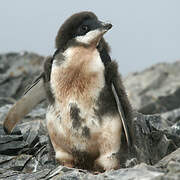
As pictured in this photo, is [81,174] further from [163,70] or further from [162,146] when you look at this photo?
[163,70]

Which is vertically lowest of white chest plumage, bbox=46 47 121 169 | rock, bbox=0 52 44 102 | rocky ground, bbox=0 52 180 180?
rocky ground, bbox=0 52 180 180

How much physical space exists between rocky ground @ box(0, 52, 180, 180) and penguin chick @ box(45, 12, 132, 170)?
0.31 m

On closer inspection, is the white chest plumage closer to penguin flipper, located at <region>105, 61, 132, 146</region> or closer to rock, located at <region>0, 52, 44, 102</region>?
penguin flipper, located at <region>105, 61, 132, 146</region>

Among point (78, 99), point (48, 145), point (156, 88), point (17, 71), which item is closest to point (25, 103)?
point (48, 145)

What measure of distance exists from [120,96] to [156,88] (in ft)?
34.6

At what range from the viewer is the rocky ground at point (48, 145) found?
15.2 ft

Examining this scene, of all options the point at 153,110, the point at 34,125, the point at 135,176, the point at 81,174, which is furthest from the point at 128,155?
the point at 153,110

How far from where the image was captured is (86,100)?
5664 millimetres

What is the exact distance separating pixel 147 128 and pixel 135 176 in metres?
2.65

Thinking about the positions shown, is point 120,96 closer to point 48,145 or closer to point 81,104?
point 81,104

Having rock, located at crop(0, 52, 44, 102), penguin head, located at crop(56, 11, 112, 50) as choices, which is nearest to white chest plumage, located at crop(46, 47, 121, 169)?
penguin head, located at crop(56, 11, 112, 50)

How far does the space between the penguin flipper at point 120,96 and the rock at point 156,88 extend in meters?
8.54

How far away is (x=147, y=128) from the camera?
6.99 metres

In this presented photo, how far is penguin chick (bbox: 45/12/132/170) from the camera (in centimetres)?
567
